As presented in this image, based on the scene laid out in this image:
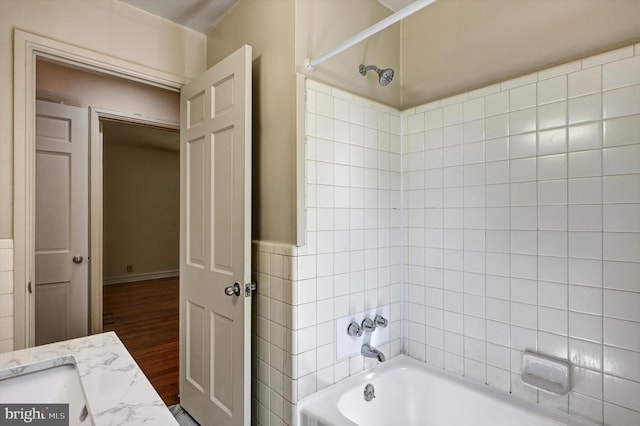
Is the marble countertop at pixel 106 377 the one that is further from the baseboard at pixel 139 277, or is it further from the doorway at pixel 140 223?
the baseboard at pixel 139 277

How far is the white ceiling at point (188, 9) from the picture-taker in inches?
72.3

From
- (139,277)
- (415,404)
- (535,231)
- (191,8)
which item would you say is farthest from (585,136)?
(139,277)

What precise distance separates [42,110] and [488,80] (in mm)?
2997

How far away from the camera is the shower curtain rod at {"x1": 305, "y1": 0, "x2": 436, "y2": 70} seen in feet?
3.51

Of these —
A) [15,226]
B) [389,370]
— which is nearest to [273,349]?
[389,370]

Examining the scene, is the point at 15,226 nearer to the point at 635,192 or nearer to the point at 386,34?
the point at 386,34

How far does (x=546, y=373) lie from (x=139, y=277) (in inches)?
246

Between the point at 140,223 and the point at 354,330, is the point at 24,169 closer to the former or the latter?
the point at 354,330

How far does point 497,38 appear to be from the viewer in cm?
158

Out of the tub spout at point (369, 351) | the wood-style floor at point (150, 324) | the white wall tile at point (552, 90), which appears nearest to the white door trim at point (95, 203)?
the wood-style floor at point (150, 324)

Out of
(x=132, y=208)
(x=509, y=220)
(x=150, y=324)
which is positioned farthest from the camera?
(x=132, y=208)

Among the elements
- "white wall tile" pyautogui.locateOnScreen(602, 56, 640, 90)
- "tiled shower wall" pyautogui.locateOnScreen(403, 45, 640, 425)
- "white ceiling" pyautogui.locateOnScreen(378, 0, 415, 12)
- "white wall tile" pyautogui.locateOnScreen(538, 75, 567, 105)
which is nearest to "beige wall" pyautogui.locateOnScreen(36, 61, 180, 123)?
"white ceiling" pyautogui.locateOnScreen(378, 0, 415, 12)

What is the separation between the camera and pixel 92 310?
2682 millimetres

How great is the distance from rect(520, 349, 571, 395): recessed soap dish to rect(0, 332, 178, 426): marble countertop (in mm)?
1441
